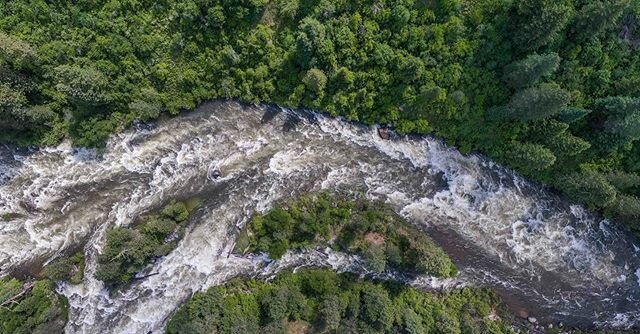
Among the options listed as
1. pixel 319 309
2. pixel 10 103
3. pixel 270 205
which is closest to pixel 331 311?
pixel 319 309

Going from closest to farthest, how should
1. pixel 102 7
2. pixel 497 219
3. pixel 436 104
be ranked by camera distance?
pixel 102 7 → pixel 436 104 → pixel 497 219

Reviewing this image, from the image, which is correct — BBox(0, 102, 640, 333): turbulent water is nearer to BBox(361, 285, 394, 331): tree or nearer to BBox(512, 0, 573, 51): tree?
BBox(361, 285, 394, 331): tree

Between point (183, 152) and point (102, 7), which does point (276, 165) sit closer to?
point (183, 152)

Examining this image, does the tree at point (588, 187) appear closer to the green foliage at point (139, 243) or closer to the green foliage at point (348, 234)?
the green foliage at point (348, 234)

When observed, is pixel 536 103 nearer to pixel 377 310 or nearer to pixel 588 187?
pixel 588 187

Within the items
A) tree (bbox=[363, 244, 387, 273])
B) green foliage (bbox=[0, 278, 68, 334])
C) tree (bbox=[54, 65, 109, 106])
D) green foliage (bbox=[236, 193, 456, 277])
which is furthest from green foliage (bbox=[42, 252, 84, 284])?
tree (bbox=[363, 244, 387, 273])

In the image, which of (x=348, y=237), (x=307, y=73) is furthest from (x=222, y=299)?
(x=307, y=73)
